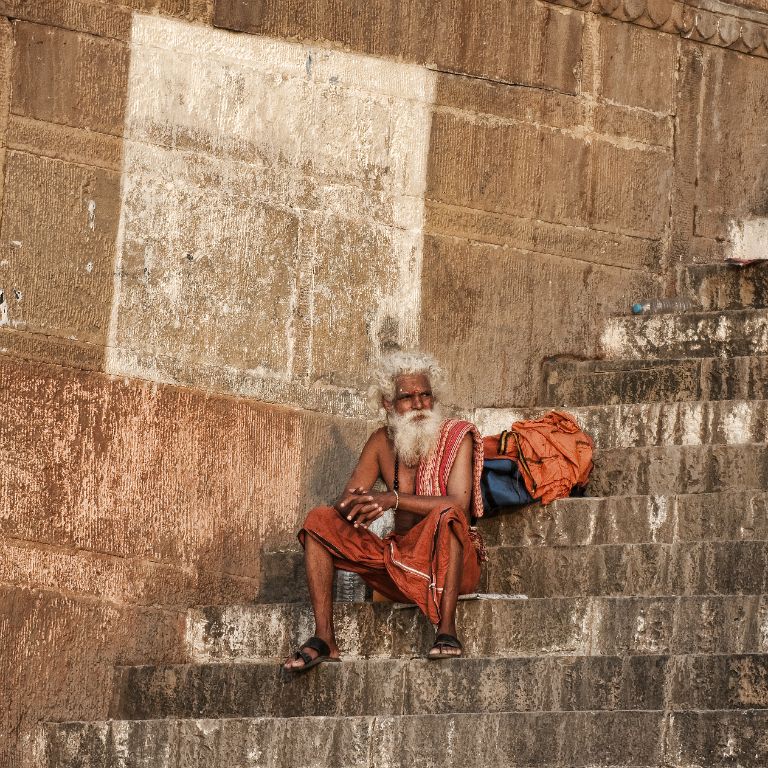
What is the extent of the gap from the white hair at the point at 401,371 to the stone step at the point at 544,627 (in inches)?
39.9

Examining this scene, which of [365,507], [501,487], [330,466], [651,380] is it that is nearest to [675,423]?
[651,380]

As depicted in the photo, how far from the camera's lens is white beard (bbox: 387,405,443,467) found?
26.7 ft

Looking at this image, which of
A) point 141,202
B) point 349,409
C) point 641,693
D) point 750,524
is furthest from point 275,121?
point 641,693

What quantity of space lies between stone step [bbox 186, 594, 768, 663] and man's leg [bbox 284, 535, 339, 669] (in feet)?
0.56

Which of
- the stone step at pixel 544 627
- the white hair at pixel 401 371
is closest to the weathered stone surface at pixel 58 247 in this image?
the white hair at pixel 401 371

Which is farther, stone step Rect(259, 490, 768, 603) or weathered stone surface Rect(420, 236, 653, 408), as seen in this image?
weathered stone surface Rect(420, 236, 653, 408)

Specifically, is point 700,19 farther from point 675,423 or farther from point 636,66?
point 675,423

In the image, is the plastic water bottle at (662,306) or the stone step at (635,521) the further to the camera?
the plastic water bottle at (662,306)

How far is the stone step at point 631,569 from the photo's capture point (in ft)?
24.9

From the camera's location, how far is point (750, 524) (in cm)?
796

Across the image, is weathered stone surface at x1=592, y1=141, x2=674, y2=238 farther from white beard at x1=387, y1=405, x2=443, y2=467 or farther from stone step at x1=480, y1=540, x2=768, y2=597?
stone step at x1=480, y1=540, x2=768, y2=597

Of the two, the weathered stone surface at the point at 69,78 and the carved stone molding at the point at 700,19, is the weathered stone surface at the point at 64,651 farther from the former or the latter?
the carved stone molding at the point at 700,19

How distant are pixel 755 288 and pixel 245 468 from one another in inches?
120

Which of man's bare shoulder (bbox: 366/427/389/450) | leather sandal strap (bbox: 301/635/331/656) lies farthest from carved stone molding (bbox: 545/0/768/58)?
leather sandal strap (bbox: 301/635/331/656)
